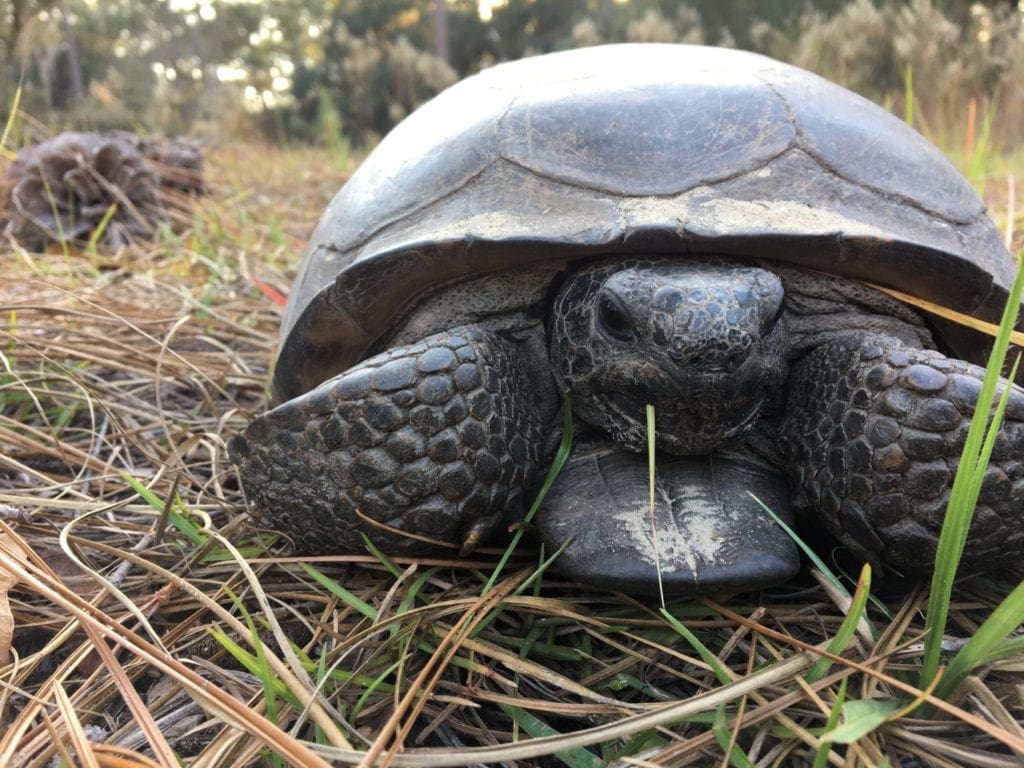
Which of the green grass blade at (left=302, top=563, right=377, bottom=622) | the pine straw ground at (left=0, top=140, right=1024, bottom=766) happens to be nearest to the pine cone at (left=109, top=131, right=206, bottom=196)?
the pine straw ground at (left=0, top=140, right=1024, bottom=766)

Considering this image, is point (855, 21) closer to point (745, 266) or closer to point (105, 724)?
point (745, 266)

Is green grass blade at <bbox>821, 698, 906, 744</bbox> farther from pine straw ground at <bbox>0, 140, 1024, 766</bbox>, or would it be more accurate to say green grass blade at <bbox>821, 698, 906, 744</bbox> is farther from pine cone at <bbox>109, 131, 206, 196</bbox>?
pine cone at <bbox>109, 131, 206, 196</bbox>

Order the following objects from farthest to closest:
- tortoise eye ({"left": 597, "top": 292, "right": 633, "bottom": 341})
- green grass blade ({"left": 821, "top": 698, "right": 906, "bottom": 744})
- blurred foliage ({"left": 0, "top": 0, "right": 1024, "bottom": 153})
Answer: blurred foliage ({"left": 0, "top": 0, "right": 1024, "bottom": 153})
tortoise eye ({"left": 597, "top": 292, "right": 633, "bottom": 341})
green grass blade ({"left": 821, "top": 698, "right": 906, "bottom": 744})

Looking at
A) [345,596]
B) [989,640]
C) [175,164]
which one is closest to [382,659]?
[345,596]

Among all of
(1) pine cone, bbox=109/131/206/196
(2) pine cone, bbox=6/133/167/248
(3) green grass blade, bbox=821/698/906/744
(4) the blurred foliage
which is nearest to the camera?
(3) green grass blade, bbox=821/698/906/744

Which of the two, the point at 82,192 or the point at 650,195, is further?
the point at 82,192

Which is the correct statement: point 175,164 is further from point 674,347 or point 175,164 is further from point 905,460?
point 905,460

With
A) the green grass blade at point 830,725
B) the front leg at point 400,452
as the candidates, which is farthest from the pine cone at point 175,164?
the green grass blade at point 830,725

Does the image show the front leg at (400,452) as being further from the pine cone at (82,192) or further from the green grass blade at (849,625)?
the pine cone at (82,192)

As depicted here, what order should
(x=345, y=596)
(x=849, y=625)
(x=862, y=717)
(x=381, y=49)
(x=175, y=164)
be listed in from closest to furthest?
(x=862, y=717), (x=849, y=625), (x=345, y=596), (x=175, y=164), (x=381, y=49)

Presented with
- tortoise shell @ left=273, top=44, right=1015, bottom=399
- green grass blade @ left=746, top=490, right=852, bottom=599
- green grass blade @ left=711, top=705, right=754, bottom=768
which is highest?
tortoise shell @ left=273, top=44, right=1015, bottom=399
